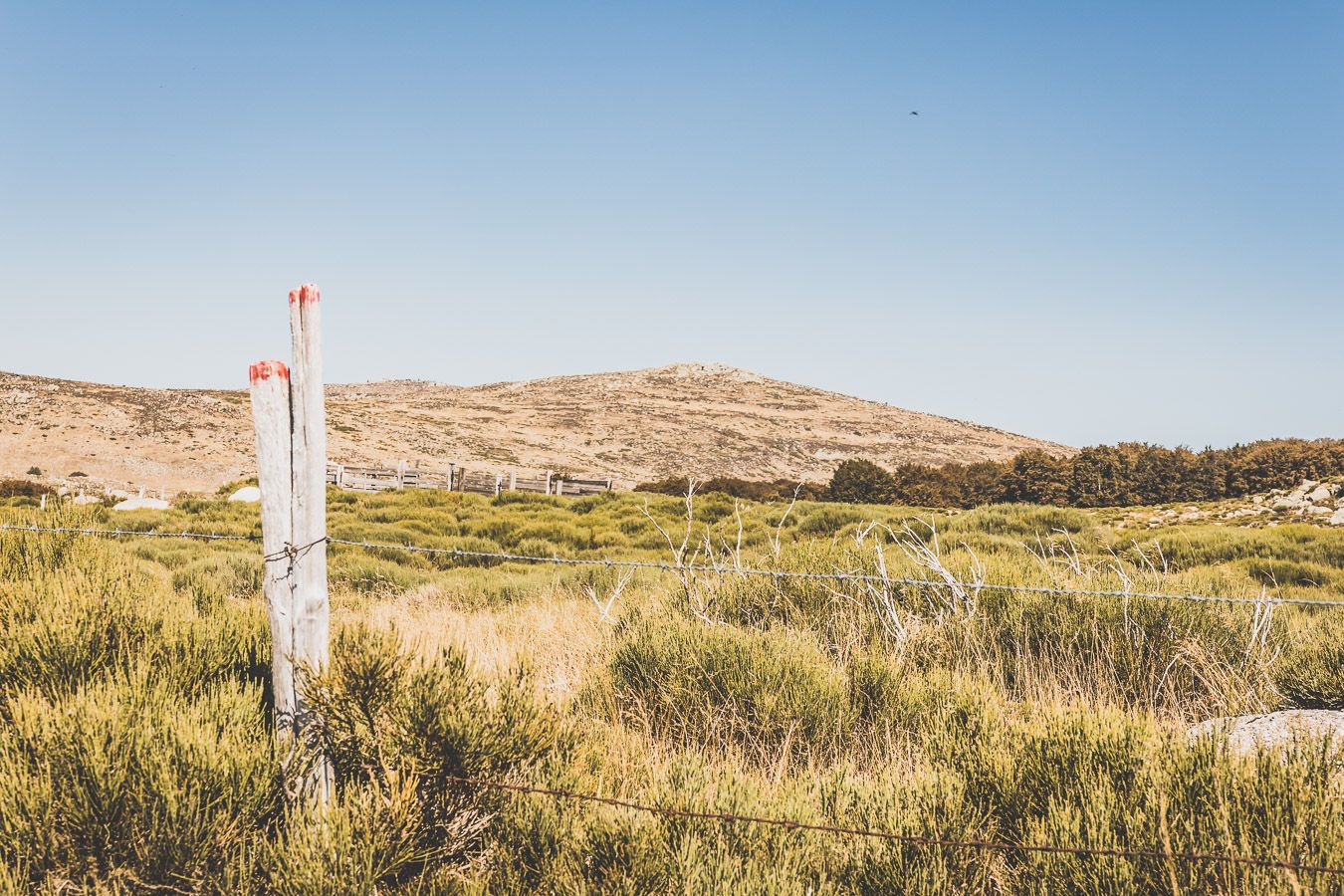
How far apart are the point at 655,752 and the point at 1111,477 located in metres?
24.4

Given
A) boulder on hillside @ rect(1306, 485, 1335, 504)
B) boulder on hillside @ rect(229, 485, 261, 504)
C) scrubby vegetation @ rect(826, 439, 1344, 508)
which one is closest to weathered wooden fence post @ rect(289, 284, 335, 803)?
boulder on hillside @ rect(1306, 485, 1335, 504)

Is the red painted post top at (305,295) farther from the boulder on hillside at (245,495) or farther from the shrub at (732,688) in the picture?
the boulder on hillside at (245,495)

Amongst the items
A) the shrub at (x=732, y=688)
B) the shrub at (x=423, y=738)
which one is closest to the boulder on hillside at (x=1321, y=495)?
the shrub at (x=732, y=688)

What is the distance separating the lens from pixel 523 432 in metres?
72.8

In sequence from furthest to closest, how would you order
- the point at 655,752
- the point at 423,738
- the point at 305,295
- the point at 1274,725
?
the point at 1274,725, the point at 655,752, the point at 305,295, the point at 423,738

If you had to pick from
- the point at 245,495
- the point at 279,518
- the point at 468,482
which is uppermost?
the point at 279,518

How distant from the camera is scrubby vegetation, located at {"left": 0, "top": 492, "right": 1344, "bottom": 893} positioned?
8.15 ft

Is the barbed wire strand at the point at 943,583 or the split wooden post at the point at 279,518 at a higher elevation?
the split wooden post at the point at 279,518

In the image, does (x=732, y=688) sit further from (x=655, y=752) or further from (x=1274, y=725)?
(x=1274, y=725)

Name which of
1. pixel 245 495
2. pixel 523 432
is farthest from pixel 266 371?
pixel 523 432

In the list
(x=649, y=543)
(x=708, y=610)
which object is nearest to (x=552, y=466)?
(x=649, y=543)

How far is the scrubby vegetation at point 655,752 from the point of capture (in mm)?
2484

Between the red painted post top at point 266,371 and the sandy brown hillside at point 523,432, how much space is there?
122ft

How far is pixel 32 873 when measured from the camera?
250 centimetres
